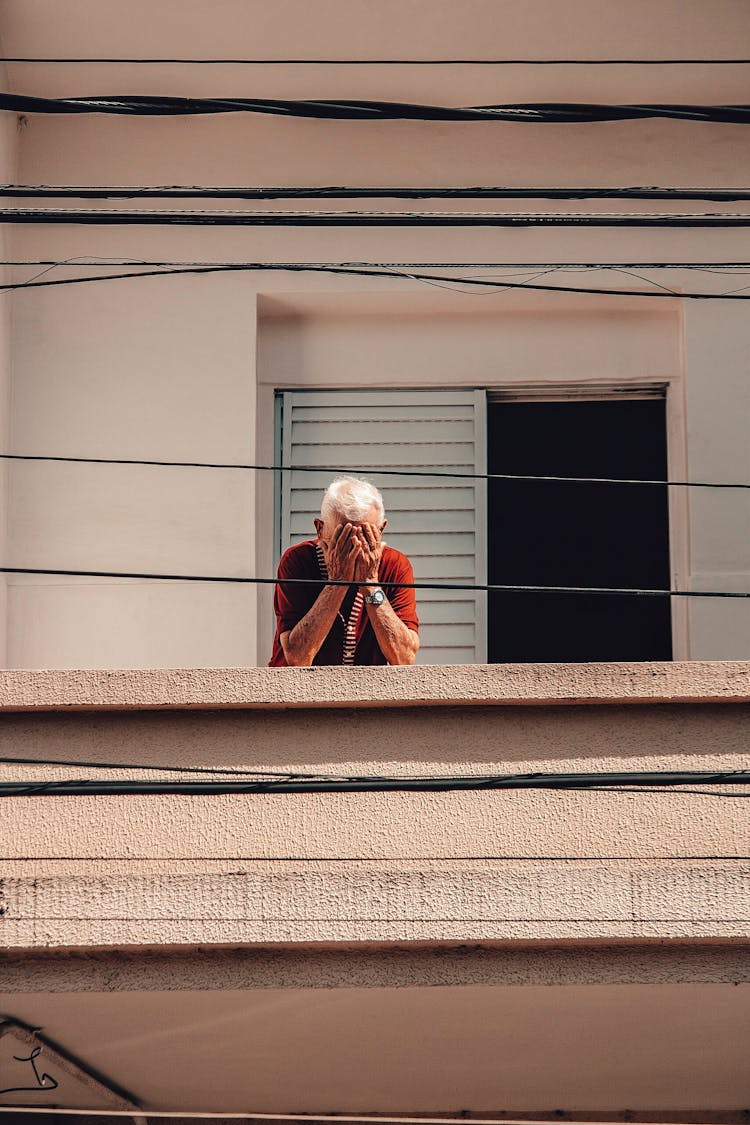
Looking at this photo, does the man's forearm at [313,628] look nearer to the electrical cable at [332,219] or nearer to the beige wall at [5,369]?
the electrical cable at [332,219]

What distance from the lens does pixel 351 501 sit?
5504 mm

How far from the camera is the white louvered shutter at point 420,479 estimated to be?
293 inches

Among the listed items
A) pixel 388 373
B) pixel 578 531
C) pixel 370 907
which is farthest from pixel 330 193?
pixel 578 531

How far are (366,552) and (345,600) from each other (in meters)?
0.29

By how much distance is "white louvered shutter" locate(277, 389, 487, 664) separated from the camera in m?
7.45

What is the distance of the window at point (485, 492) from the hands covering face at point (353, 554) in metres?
1.95

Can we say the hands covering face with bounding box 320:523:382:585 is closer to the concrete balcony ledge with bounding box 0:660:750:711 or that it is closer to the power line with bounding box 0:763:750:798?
the concrete balcony ledge with bounding box 0:660:750:711

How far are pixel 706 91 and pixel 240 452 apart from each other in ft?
9.46

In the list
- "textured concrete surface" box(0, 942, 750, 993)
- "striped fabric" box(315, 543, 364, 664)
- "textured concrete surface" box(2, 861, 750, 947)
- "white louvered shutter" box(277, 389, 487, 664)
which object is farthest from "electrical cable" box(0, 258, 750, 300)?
"textured concrete surface" box(0, 942, 750, 993)

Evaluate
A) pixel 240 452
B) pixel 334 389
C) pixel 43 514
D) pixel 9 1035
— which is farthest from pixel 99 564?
pixel 9 1035

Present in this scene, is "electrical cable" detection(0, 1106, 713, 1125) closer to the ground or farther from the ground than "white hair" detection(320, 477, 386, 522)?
closer to the ground

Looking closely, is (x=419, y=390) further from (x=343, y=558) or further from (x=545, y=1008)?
(x=545, y=1008)

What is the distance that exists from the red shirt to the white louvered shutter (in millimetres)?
1660

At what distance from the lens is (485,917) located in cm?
452
